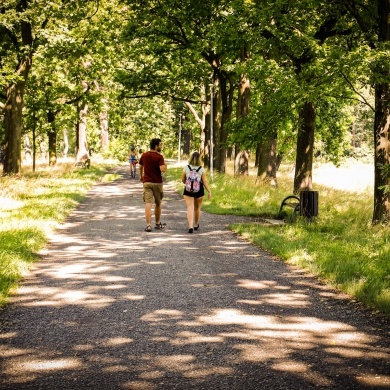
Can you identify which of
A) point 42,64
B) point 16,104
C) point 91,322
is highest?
point 42,64

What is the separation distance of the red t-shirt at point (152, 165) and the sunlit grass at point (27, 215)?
8.36ft

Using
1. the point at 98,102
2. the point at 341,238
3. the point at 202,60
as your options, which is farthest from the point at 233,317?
the point at 98,102

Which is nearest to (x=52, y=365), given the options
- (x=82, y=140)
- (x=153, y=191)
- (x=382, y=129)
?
(x=153, y=191)

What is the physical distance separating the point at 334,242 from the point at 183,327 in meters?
5.23

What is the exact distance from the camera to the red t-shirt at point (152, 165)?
12.5 meters

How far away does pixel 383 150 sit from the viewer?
1138 cm

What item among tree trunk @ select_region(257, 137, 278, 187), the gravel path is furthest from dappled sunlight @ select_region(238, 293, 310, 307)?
tree trunk @ select_region(257, 137, 278, 187)

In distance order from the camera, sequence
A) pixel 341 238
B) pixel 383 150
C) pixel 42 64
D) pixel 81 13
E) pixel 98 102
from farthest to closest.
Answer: pixel 98 102, pixel 42 64, pixel 81 13, pixel 383 150, pixel 341 238

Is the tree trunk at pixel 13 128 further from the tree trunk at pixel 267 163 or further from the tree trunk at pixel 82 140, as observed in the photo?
the tree trunk at pixel 82 140

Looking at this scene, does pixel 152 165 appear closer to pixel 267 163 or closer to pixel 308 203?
pixel 308 203

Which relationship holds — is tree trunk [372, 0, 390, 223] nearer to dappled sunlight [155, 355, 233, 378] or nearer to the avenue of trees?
the avenue of trees

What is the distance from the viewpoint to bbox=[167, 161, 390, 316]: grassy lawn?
691cm

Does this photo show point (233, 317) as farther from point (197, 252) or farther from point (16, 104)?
point (16, 104)

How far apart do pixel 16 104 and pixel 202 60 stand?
11168 millimetres
